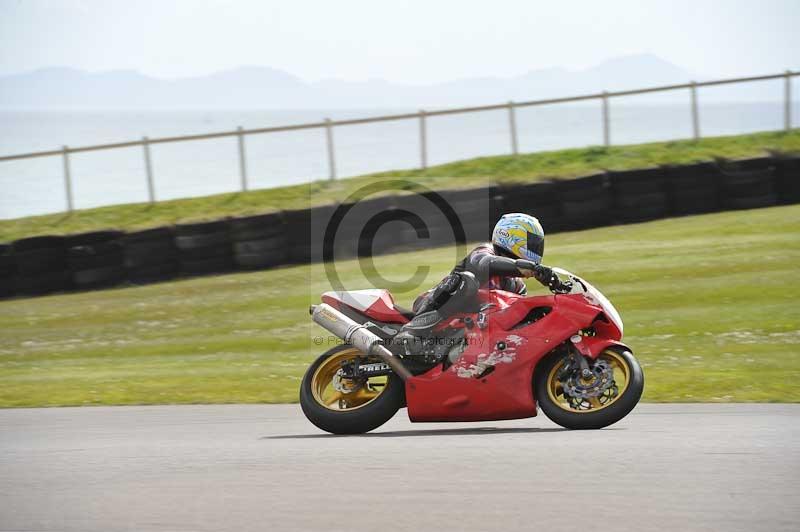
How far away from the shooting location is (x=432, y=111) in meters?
23.9

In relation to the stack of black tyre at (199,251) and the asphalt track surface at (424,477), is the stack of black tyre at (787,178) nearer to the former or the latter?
the stack of black tyre at (199,251)

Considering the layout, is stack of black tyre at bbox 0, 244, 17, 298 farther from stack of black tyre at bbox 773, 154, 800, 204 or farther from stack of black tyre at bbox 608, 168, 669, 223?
stack of black tyre at bbox 773, 154, 800, 204

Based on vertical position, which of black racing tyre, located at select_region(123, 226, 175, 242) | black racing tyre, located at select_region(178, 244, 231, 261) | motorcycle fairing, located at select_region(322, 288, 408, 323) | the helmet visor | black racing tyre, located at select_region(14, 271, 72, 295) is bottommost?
black racing tyre, located at select_region(14, 271, 72, 295)

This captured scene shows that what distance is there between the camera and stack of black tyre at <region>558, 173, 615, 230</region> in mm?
19953

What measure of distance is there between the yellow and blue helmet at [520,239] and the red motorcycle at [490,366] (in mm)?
273

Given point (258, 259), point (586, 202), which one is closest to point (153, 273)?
point (258, 259)

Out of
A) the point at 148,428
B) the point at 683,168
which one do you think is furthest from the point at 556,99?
the point at 148,428

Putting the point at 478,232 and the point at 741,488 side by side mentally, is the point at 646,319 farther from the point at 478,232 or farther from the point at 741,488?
the point at 741,488

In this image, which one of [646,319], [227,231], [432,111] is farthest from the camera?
[432,111]

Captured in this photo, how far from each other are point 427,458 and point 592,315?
1.63 m

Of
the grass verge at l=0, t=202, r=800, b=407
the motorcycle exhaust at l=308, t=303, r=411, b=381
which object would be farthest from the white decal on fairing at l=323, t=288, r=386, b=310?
the grass verge at l=0, t=202, r=800, b=407

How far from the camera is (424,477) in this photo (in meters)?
5.95

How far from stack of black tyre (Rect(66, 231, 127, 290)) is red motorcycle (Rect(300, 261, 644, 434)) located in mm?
11896

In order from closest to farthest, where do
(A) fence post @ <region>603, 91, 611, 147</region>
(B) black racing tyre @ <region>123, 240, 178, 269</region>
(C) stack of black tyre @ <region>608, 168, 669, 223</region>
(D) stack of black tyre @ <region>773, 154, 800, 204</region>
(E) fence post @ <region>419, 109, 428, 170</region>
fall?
(B) black racing tyre @ <region>123, 240, 178, 269</region>
(C) stack of black tyre @ <region>608, 168, 669, 223</region>
(D) stack of black tyre @ <region>773, 154, 800, 204</region>
(E) fence post @ <region>419, 109, 428, 170</region>
(A) fence post @ <region>603, 91, 611, 147</region>
